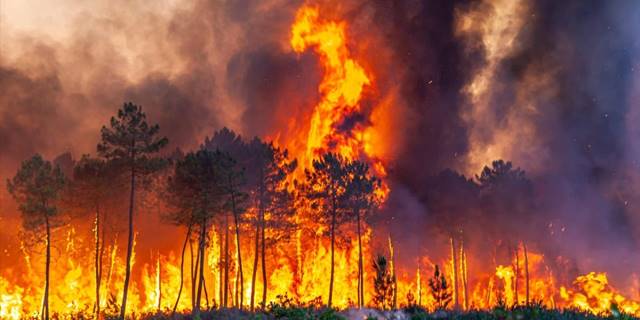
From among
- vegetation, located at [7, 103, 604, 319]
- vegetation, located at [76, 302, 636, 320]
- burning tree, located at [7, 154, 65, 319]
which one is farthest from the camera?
burning tree, located at [7, 154, 65, 319]

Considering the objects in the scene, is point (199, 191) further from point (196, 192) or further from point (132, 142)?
point (132, 142)

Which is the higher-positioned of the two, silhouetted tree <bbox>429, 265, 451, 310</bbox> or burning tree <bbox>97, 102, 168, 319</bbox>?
burning tree <bbox>97, 102, 168, 319</bbox>

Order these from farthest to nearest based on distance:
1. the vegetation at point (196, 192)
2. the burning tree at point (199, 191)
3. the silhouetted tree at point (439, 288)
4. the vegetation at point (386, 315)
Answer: the burning tree at point (199, 191), the vegetation at point (196, 192), the vegetation at point (386, 315), the silhouetted tree at point (439, 288)

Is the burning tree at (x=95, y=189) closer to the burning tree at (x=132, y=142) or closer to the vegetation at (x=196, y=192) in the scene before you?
the vegetation at (x=196, y=192)

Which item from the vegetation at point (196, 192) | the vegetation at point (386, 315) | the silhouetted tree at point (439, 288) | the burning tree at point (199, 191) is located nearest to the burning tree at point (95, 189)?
the vegetation at point (196, 192)

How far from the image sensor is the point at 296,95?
92875 millimetres

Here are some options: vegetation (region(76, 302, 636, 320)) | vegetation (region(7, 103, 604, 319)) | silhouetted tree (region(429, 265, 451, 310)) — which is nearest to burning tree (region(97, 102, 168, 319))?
vegetation (region(7, 103, 604, 319))

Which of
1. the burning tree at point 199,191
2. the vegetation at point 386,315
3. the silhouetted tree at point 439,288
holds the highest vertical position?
the burning tree at point 199,191

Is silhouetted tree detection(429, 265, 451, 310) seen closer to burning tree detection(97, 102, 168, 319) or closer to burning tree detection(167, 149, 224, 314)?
burning tree detection(167, 149, 224, 314)

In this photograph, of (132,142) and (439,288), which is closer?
(439,288)

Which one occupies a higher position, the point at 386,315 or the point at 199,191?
the point at 199,191

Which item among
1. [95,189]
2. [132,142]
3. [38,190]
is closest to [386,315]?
[132,142]

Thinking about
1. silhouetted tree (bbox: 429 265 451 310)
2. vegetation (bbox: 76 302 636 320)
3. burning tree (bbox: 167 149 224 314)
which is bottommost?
vegetation (bbox: 76 302 636 320)

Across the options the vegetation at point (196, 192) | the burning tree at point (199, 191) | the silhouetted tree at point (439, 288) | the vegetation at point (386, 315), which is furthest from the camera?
the burning tree at point (199, 191)
